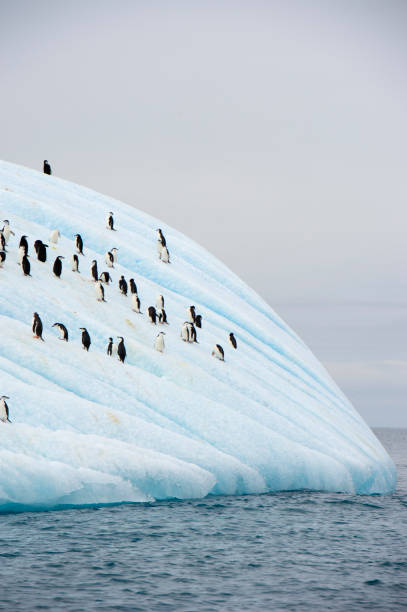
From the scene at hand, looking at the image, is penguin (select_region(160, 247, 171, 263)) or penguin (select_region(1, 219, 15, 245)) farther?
penguin (select_region(160, 247, 171, 263))

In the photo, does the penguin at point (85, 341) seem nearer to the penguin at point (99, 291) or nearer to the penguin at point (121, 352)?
the penguin at point (121, 352)

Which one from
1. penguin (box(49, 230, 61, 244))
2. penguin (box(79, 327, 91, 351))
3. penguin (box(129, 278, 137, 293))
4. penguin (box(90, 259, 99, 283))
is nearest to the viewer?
penguin (box(79, 327, 91, 351))

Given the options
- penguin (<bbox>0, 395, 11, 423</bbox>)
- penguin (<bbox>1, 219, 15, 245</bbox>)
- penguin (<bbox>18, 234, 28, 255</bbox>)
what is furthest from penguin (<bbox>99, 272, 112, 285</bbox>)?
penguin (<bbox>0, 395, 11, 423</bbox>)

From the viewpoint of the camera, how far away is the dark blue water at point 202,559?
10875 mm

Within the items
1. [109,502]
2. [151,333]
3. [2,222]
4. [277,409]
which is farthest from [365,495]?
[2,222]

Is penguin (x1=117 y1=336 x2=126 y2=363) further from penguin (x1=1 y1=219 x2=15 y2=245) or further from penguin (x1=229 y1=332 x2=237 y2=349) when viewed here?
penguin (x1=1 y1=219 x2=15 y2=245)

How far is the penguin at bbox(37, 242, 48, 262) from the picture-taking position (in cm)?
2241

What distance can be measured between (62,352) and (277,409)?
615cm

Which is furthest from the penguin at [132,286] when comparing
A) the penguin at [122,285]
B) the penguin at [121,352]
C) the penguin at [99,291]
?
the penguin at [121,352]

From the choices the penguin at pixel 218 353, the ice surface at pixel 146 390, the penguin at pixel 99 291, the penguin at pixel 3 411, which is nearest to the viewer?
the penguin at pixel 3 411

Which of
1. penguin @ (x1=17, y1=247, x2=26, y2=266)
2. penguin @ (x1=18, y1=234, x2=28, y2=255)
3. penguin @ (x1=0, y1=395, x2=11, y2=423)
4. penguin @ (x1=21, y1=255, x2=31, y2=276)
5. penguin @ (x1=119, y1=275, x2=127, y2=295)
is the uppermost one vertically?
penguin @ (x1=18, y1=234, x2=28, y2=255)

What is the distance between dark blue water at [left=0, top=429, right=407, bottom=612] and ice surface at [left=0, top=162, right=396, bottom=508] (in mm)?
780

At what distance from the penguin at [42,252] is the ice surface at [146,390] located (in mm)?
274

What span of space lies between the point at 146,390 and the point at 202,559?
21.3 ft
